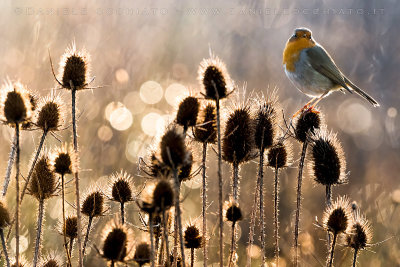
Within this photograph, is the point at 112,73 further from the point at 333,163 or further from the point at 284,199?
the point at 333,163

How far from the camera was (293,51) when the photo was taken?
5840mm

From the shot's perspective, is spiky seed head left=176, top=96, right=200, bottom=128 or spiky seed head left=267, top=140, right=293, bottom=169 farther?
spiky seed head left=267, top=140, right=293, bottom=169

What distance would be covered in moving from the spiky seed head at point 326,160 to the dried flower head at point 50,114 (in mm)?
2264

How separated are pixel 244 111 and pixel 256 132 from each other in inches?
8.7

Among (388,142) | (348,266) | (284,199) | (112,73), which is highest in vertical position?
(112,73)

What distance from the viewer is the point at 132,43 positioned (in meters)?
11.7

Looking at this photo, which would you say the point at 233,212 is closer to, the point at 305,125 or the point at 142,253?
the point at 142,253

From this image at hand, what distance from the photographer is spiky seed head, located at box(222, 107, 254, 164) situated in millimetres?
3623

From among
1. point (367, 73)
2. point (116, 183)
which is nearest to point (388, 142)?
point (367, 73)

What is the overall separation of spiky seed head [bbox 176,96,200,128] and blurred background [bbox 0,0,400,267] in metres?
0.14

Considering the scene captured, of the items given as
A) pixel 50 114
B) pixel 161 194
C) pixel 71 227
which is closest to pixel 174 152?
pixel 161 194

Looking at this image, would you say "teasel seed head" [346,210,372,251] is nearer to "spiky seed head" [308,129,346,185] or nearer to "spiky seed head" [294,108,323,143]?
"spiky seed head" [308,129,346,185]

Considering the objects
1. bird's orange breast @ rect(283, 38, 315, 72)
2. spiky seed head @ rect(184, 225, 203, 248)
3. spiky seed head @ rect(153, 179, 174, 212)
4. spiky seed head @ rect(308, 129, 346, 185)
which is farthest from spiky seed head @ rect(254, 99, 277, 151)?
bird's orange breast @ rect(283, 38, 315, 72)

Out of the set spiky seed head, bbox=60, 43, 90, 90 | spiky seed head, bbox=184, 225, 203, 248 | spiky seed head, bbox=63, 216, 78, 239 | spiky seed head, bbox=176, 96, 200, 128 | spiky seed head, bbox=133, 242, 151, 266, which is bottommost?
spiky seed head, bbox=133, 242, 151, 266
